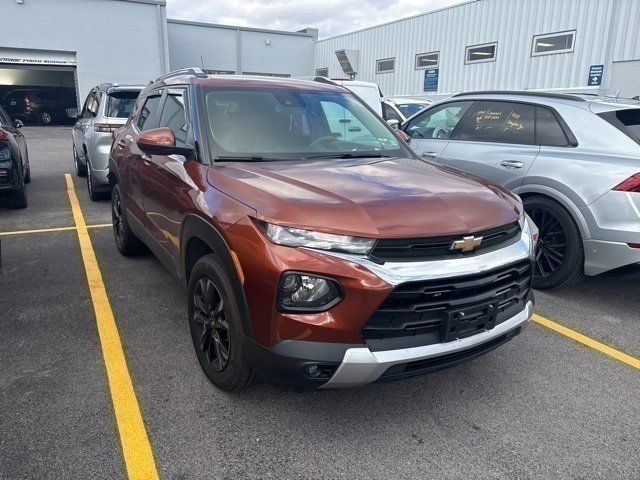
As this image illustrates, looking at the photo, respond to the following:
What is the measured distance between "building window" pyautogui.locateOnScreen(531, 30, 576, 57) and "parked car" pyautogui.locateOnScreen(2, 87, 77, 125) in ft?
69.9

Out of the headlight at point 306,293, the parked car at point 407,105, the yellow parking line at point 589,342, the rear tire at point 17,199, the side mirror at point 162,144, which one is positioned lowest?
the yellow parking line at point 589,342

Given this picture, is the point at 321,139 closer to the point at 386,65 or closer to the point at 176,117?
the point at 176,117

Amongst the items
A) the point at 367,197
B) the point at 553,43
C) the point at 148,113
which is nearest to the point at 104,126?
the point at 148,113

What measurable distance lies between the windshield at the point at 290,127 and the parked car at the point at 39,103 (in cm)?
2474

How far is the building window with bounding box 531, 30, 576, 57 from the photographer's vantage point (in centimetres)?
1396

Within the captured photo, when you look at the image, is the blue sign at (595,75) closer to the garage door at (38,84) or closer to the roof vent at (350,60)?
the roof vent at (350,60)

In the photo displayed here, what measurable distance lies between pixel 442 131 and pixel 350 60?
59.6 ft

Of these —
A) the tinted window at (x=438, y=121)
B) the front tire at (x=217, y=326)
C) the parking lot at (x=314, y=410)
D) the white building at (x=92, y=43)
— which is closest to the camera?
the parking lot at (x=314, y=410)

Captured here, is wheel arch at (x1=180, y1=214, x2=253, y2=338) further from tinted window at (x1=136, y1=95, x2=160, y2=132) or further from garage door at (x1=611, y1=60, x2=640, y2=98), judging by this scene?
garage door at (x1=611, y1=60, x2=640, y2=98)

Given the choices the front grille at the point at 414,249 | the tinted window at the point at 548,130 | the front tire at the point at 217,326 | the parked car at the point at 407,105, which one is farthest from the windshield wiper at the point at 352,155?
the parked car at the point at 407,105

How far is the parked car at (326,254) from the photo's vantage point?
7.34ft

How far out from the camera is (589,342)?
3.66 m

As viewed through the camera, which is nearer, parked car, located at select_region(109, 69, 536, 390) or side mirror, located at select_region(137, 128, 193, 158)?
parked car, located at select_region(109, 69, 536, 390)

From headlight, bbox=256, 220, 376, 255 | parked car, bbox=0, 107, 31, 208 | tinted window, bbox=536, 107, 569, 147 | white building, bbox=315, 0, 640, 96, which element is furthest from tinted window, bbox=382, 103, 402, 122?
headlight, bbox=256, 220, 376, 255
